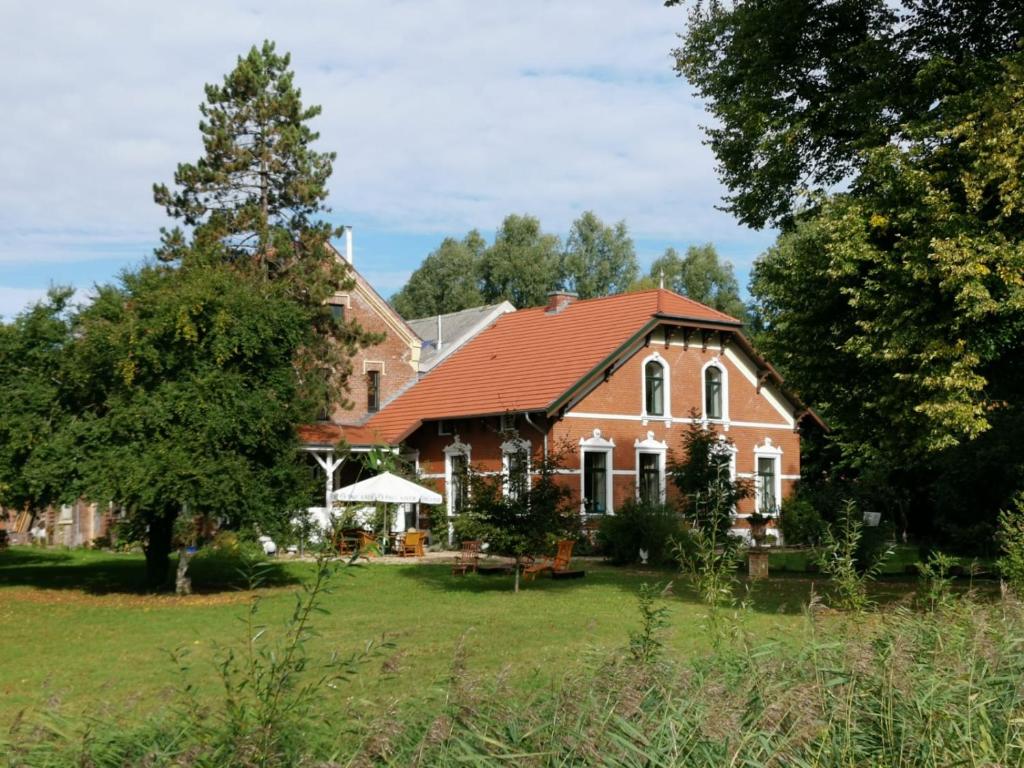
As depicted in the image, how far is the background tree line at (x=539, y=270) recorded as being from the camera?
6988cm

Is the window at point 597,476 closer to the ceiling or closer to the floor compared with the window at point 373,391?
closer to the floor

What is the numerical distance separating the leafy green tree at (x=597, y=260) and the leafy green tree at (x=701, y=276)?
2.22 metres

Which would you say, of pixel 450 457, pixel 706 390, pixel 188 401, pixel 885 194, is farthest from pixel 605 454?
pixel 885 194

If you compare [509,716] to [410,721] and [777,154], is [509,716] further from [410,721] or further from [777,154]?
[777,154]

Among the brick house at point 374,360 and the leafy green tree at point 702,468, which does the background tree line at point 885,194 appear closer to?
the leafy green tree at point 702,468

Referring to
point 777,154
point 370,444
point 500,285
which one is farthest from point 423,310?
point 777,154

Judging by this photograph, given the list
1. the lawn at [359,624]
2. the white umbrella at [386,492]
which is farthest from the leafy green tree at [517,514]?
the white umbrella at [386,492]

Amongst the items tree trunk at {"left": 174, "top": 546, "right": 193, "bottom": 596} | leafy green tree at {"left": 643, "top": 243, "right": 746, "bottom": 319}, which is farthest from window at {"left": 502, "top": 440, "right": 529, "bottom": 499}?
leafy green tree at {"left": 643, "top": 243, "right": 746, "bottom": 319}

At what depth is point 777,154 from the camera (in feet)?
60.7

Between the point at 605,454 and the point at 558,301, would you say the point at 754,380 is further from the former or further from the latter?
the point at 558,301

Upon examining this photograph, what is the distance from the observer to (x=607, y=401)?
34438 mm

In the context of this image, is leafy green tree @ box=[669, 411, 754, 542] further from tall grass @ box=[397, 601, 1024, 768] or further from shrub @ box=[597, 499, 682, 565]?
tall grass @ box=[397, 601, 1024, 768]

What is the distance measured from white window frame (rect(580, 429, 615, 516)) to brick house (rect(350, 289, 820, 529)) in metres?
0.04

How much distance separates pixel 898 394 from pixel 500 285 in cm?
5625
